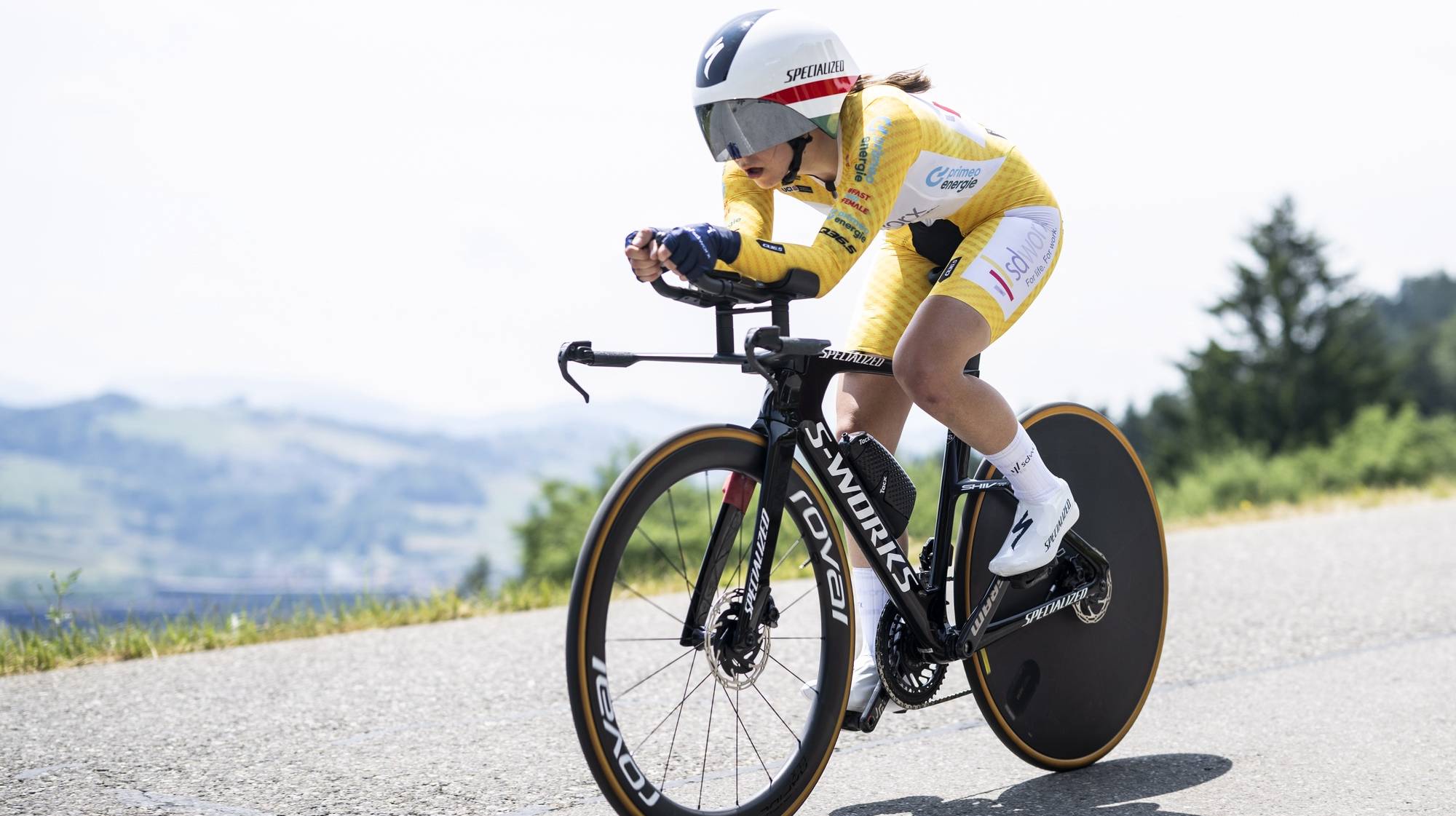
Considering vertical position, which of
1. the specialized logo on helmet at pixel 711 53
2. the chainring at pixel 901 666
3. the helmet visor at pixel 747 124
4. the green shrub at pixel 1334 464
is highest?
the specialized logo on helmet at pixel 711 53

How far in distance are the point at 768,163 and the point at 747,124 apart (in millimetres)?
151

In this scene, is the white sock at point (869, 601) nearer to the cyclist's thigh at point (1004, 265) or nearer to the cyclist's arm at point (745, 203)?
the cyclist's thigh at point (1004, 265)

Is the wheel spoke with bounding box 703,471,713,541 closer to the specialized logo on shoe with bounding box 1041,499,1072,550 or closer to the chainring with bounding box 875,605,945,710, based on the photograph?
the chainring with bounding box 875,605,945,710

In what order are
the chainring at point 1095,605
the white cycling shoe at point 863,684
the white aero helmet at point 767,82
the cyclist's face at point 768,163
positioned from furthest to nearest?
1. the chainring at point 1095,605
2. the white cycling shoe at point 863,684
3. the cyclist's face at point 768,163
4. the white aero helmet at point 767,82

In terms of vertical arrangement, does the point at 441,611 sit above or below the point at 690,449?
below

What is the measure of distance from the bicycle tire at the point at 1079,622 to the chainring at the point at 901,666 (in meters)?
0.18

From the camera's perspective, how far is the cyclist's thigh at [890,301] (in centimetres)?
366

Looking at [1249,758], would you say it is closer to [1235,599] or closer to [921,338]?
[921,338]

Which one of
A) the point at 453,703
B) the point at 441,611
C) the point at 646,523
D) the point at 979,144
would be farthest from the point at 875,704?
the point at 441,611

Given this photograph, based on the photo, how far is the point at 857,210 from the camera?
295 cm

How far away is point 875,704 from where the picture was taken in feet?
10.9

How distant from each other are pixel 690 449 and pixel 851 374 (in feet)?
3.33

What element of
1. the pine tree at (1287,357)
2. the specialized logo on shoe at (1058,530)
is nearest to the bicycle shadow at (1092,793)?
the specialized logo on shoe at (1058,530)

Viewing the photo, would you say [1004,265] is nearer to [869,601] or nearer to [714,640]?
[869,601]
